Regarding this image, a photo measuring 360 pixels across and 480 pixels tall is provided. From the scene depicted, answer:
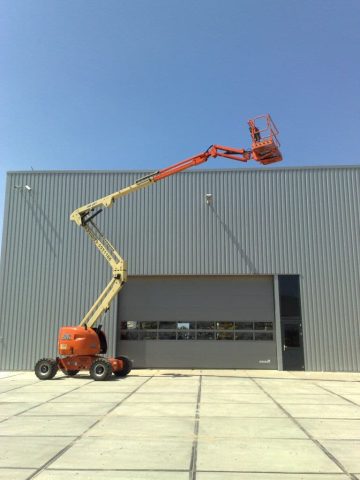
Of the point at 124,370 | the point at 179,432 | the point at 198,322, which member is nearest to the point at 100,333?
the point at 124,370

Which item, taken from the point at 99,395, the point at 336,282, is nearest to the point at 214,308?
the point at 336,282

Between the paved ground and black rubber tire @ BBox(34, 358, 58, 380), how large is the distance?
182cm

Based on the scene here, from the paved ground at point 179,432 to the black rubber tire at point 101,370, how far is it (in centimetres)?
127

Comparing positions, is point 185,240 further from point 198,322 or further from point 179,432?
point 179,432

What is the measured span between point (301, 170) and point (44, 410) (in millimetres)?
16339

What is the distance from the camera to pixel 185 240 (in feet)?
70.8

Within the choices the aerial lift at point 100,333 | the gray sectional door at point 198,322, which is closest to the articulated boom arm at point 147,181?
the aerial lift at point 100,333

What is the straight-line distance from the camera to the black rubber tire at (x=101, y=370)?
16688mm

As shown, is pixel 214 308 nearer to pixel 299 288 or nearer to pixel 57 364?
pixel 299 288

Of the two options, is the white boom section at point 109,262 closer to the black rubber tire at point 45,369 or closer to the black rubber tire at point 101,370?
the black rubber tire at point 101,370

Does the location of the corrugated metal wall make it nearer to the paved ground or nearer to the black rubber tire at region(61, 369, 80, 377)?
the black rubber tire at region(61, 369, 80, 377)

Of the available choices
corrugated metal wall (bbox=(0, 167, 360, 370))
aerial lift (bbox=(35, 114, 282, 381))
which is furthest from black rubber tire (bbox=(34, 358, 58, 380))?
corrugated metal wall (bbox=(0, 167, 360, 370))

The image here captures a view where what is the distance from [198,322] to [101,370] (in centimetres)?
614

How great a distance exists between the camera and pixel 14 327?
69.5ft
